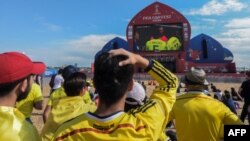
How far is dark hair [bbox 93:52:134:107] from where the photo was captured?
1.97 meters

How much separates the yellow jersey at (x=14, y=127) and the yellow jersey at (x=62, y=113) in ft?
4.61

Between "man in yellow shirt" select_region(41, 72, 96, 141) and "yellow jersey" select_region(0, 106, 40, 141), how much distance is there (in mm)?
1407

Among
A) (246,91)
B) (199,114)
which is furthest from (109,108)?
(246,91)

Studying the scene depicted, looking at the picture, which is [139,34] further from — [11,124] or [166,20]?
[11,124]

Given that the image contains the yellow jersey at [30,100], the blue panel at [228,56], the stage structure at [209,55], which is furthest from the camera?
the blue panel at [228,56]

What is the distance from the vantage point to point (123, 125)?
202 cm

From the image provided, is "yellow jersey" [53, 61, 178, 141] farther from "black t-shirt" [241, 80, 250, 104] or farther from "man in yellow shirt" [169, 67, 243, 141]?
"black t-shirt" [241, 80, 250, 104]

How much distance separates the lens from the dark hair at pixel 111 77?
197cm

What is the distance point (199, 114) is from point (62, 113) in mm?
1318

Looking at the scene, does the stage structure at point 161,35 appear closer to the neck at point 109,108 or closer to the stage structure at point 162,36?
the stage structure at point 162,36

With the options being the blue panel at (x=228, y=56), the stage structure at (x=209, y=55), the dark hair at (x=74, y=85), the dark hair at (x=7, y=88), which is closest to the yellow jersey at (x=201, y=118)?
the dark hair at (x=74, y=85)

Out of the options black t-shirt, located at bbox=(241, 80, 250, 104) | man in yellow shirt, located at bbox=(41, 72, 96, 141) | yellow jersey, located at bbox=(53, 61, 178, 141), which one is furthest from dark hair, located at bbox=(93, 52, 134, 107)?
black t-shirt, located at bbox=(241, 80, 250, 104)

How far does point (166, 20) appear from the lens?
4425cm

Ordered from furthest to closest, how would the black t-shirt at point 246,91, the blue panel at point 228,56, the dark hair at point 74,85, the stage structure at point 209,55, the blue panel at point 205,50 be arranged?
the blue panel at point 228,56
the blue panel at point 205,50
the stage structure at point 209,55
the black t-shirt at point 246,91
the dark hair at point 74,85
